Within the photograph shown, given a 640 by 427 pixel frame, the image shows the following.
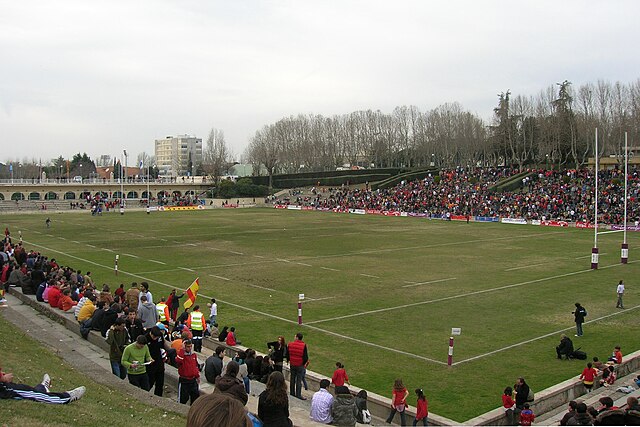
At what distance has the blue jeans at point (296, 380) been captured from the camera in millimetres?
15203

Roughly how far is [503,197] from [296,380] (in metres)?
69.5

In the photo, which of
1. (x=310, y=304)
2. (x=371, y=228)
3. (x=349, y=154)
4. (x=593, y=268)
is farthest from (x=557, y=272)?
(x=349, y=154)

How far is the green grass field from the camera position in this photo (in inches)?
699

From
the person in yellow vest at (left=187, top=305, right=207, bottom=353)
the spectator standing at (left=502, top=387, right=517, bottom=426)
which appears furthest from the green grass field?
the person in yellow vest at (left=187, top=305, right=207, bottom=353)

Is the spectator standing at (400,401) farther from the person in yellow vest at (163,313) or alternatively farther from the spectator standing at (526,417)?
the person in yellow vest at (163,313)

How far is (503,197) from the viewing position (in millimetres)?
79875

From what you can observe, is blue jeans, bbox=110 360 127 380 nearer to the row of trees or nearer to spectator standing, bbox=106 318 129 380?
spectator standing, bbox=106 318 129 380

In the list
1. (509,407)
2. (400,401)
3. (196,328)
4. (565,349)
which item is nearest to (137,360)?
(400,401)

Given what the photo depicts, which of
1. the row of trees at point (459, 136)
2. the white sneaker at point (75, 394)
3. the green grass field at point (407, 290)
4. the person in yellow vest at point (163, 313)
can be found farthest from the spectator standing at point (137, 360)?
the row of trees at point (459, 136)

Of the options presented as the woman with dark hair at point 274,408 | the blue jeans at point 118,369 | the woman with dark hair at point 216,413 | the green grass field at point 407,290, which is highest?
the woman with dark hair at point 216,413

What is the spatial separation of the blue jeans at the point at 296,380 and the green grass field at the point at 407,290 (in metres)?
1.81

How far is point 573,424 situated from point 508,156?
4269 inches

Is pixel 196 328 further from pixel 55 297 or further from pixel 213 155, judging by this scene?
pixel 213 155

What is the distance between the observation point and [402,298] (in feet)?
90.0
